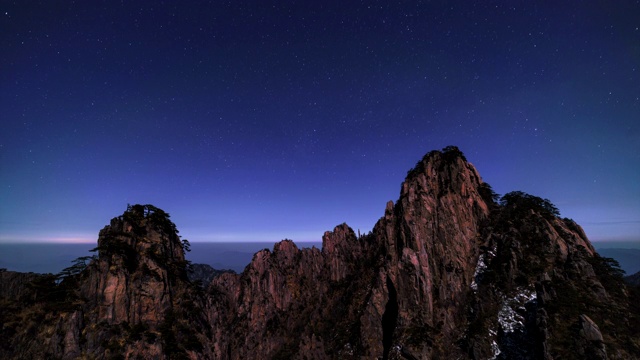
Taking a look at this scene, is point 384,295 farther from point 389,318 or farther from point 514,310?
point 514,310

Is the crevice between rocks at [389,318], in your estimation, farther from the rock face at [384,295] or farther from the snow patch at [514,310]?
the snow patch at [514,310]

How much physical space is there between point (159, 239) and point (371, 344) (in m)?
65.3

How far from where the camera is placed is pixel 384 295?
85.9m

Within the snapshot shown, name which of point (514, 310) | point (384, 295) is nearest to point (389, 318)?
point (384, 295)

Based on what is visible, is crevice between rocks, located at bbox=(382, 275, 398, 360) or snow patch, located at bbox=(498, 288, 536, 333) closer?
snow patch, located at bbox=(498, 288, 536, 333)

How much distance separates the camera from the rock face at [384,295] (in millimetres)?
49188

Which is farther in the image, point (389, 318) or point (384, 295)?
point (384, 295)

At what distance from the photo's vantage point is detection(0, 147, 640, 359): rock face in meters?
49.2

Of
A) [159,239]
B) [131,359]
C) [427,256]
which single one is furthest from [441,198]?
[131,359]

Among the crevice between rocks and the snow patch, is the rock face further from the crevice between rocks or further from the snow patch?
the crevice between rocks

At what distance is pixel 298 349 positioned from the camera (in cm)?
9069

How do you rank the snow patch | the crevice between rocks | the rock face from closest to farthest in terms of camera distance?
the rock face < the snow patch < the crevice between rocks

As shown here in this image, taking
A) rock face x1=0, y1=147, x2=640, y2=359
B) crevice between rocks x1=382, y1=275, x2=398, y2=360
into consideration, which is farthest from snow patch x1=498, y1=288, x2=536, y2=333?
crevice between rocks x1=382, y1=275, x2=398, y2=360

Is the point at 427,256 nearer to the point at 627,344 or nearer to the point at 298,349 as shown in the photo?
the point at 627,344
